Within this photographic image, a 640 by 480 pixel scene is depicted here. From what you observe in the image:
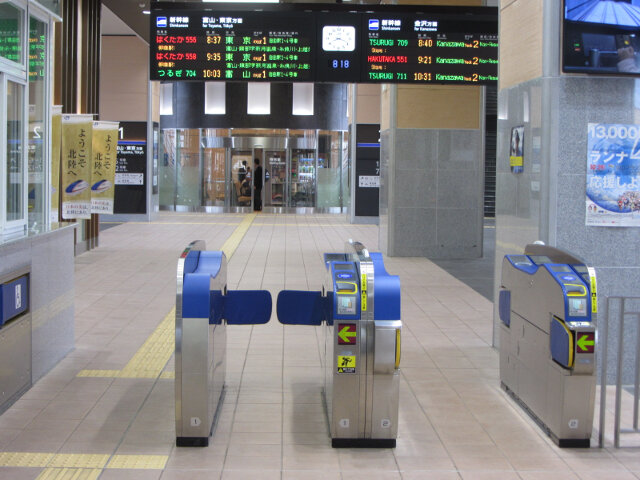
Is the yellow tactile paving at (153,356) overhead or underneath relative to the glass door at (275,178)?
underneath

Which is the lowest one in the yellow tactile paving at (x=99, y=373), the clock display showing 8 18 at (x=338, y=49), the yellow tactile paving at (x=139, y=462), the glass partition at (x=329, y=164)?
the yellow tactile paving at (x=139, y=462)

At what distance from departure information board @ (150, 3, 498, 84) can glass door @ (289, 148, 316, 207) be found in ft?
49.5

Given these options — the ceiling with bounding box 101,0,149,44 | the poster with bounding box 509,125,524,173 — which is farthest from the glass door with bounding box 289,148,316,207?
the poster with bounding box 509,125,524,173

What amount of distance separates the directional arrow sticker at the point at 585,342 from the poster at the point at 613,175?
61.5 inches

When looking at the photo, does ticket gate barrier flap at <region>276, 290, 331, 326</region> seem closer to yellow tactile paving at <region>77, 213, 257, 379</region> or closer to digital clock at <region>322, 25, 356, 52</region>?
yellow tactile paving at <region>77, 213, 257, 379</region>

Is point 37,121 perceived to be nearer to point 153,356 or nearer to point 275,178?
point 153,356

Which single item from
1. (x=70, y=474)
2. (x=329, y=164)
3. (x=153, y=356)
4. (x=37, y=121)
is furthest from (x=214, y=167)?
(x=70, y=474)

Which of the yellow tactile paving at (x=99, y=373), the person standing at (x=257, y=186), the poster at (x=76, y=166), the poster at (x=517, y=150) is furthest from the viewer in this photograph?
the person standing at (x=257, y=186)

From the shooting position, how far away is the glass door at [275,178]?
25109 mm

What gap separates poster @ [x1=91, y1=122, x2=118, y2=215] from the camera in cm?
1175

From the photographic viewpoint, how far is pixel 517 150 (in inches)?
242

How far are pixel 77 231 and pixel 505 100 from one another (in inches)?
342

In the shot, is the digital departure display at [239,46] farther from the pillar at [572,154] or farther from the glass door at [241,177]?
the glass door at [241,177]

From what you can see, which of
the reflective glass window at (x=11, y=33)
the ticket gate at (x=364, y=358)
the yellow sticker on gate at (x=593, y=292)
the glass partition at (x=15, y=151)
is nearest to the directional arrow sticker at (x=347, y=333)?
the ticket gate at (x=364, y=358)
